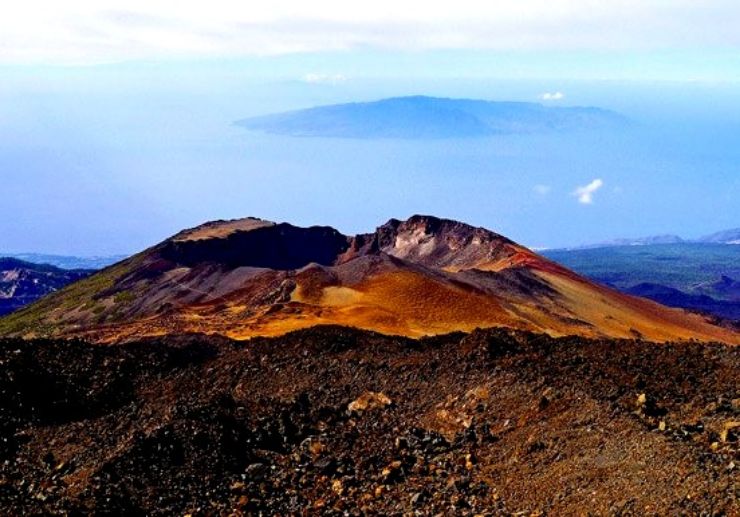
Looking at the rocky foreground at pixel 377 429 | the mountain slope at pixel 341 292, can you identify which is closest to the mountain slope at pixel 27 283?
the mountain slope at pixel 341 292

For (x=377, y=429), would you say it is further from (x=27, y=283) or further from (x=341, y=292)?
(x=27, y=283)

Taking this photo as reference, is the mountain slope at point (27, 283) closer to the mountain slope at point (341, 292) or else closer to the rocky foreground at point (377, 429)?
the mountain slope at point (341, 292)

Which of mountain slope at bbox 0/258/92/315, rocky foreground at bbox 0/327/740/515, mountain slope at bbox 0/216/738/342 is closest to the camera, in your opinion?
rocky foreground at bbox 0/327/740/515

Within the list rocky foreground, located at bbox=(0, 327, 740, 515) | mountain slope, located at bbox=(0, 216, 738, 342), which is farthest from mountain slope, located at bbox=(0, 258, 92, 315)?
rocky foreground, located at bbox=(0, 327, 740, 515)

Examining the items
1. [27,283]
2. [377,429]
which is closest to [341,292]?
[377,429]

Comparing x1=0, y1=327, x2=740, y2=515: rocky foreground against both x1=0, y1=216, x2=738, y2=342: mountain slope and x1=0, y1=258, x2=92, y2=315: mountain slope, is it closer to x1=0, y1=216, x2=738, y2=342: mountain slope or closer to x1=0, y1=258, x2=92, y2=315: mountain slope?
x1=0, y1=216, x2=738, y2=342: mountain slope
